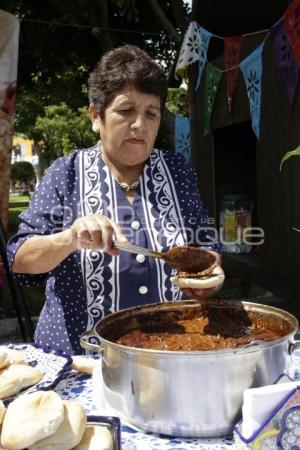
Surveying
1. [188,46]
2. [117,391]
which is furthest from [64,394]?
[188,46]

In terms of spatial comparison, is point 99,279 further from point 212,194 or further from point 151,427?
point 212,194

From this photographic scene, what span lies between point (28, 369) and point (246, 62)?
3.23 m

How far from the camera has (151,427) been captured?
0.95 m

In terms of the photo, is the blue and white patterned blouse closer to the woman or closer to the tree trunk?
the woman

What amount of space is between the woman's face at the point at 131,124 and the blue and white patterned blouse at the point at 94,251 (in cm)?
11

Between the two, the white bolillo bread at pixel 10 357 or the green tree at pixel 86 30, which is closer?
the white bolillo bread at pixel 10 357

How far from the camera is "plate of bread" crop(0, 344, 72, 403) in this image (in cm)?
103

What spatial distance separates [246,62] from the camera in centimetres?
376

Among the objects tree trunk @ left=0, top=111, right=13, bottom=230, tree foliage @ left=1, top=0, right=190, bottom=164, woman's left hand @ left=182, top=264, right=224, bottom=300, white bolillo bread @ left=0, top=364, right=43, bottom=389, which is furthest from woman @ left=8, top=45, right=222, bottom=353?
tree foliage @ left=1, top=0, right=190, bottom=164

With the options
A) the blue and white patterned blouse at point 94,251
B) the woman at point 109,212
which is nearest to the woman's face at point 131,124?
Result: the woman at point 109,212

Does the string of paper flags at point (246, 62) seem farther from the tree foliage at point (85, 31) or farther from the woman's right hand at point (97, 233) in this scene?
the woman's right hand at point (97, 233)

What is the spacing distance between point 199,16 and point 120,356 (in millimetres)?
4427

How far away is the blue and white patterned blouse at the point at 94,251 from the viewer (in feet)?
5.20

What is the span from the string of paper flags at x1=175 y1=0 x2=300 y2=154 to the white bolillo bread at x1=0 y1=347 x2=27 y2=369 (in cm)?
246
